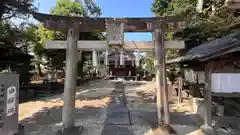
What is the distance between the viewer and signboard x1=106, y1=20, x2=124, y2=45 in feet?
20.0

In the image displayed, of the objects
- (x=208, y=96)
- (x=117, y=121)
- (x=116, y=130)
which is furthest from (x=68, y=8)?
(x=208, y=96)

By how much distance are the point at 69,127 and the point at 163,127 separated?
264 centimetres

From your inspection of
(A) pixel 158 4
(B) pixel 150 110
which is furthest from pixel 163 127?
(A) pixel 158 4

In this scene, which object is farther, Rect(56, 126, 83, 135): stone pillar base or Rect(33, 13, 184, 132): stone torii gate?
Rect(33, 13, 184, 132): stone torii gate

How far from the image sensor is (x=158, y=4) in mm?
17391

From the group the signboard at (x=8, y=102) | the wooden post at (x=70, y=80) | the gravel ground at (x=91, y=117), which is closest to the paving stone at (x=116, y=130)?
the gravel ground at (x=91, y=117)

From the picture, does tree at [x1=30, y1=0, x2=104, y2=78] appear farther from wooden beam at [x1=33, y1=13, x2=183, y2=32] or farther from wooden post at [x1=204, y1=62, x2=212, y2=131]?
wooden post at [x1=204, y1=62, x2=212, y2=131]

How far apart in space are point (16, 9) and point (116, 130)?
930 cm

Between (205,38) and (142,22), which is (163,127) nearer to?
(142,22)

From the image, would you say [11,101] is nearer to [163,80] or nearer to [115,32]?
[115,32]

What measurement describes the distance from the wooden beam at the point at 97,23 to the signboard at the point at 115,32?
14 centimetres

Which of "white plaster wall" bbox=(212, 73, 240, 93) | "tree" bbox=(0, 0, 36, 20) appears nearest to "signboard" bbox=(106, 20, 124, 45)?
"white plaster wall" bbox=(212, 73, 240, 93)

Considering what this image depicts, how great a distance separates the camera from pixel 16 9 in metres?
11.7

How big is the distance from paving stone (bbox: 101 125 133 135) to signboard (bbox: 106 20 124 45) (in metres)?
2.49
